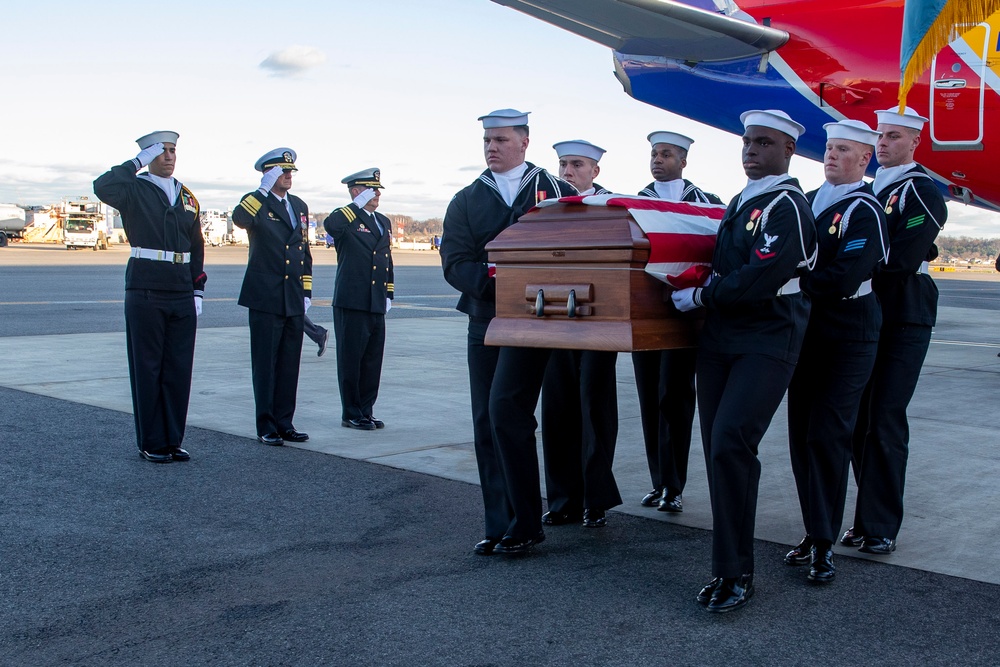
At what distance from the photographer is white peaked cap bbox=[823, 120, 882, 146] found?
4.44m

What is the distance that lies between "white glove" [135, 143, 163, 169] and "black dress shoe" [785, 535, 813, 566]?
15.0ft

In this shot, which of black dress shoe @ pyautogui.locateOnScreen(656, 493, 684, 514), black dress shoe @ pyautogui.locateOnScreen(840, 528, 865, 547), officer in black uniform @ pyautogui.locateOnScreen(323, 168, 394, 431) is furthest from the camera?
officer in black uniform @ pyautogui.locateOnScreen(323, 168, 394, 431)

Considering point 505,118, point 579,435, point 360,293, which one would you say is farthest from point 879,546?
point 360,293

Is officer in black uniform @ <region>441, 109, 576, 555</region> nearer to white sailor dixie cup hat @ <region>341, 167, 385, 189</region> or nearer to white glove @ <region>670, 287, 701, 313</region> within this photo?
white glove @ <region>670, 287, 701, 313</region>

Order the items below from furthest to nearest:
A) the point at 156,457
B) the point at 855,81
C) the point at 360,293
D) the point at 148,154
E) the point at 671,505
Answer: the point at 855,81 < the point at 360,293 < the point at 148,154 < the point at 156,457 < the point at 671,505

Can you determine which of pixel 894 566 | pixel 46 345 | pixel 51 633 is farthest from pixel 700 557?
pixel 46 345

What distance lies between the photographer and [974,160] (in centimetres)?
904

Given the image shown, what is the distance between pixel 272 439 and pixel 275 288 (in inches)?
43.3

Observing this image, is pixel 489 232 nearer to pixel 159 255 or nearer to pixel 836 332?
pixel 836 332

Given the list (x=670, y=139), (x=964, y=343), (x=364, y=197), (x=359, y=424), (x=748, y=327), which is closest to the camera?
(x=748, y=327)

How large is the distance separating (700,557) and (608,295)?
4.43 ft

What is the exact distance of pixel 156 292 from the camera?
6516mm

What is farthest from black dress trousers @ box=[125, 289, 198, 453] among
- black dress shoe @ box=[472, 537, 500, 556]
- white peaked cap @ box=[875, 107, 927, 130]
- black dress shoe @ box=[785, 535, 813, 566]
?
white peaked cap @ box=[875, 107, 927, 130]

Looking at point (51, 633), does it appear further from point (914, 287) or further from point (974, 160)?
point (974, 160)
